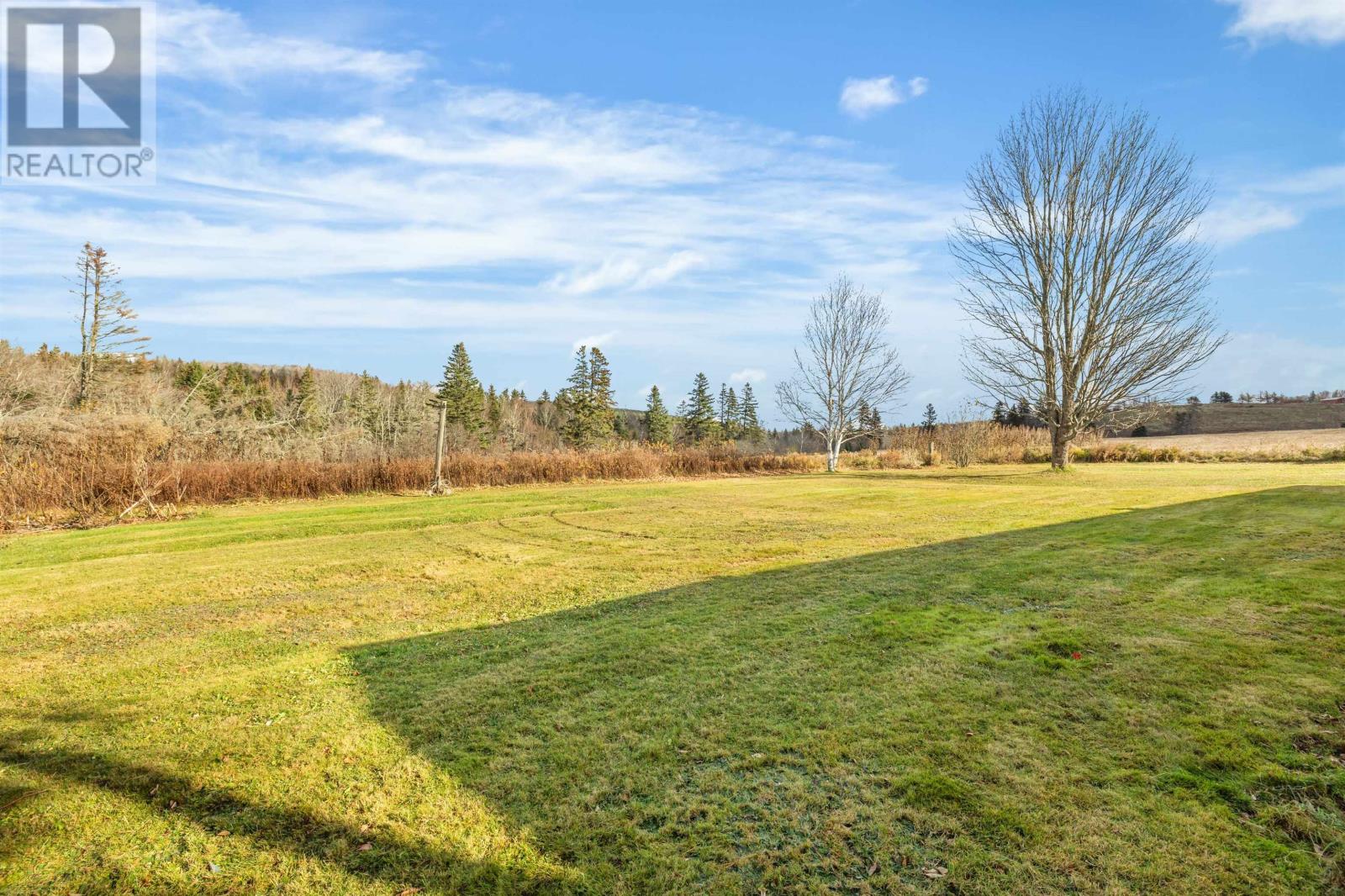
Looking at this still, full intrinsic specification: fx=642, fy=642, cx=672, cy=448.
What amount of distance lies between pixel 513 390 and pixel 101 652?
78.9m

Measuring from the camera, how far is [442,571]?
6.99m

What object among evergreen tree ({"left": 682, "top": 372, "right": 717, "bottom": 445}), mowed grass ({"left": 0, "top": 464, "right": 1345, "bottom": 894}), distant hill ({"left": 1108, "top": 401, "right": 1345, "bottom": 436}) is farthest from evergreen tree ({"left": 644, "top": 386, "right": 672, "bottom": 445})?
mowed grass ({"left": 0, "top": 464, "right": 1345, "bottom": 894})

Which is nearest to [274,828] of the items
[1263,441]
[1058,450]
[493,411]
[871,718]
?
[871,718]

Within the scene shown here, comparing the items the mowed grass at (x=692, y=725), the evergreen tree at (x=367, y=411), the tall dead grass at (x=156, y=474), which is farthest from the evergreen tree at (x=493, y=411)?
the mowed grass at (x=692, y=725)

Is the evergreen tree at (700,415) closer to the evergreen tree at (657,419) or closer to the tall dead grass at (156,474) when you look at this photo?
the evergreen tree at (657,419)

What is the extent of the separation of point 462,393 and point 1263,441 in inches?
1768

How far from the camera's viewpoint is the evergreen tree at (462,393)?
46.6 metres

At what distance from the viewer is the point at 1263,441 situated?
83.1 feet

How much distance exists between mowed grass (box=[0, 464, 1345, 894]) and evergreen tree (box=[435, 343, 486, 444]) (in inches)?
1601

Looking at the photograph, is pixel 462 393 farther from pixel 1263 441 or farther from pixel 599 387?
pixel 1263 441

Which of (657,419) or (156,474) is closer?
(156,474)

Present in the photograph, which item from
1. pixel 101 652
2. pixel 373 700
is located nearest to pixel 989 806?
pixel 373 700

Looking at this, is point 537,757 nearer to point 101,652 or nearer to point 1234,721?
point 1234,721

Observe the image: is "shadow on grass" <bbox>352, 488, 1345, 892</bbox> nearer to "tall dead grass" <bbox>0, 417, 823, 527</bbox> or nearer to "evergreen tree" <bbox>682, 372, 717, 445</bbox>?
"tall dead grass" <bbox>0, 417, 823, 527</bbox>
